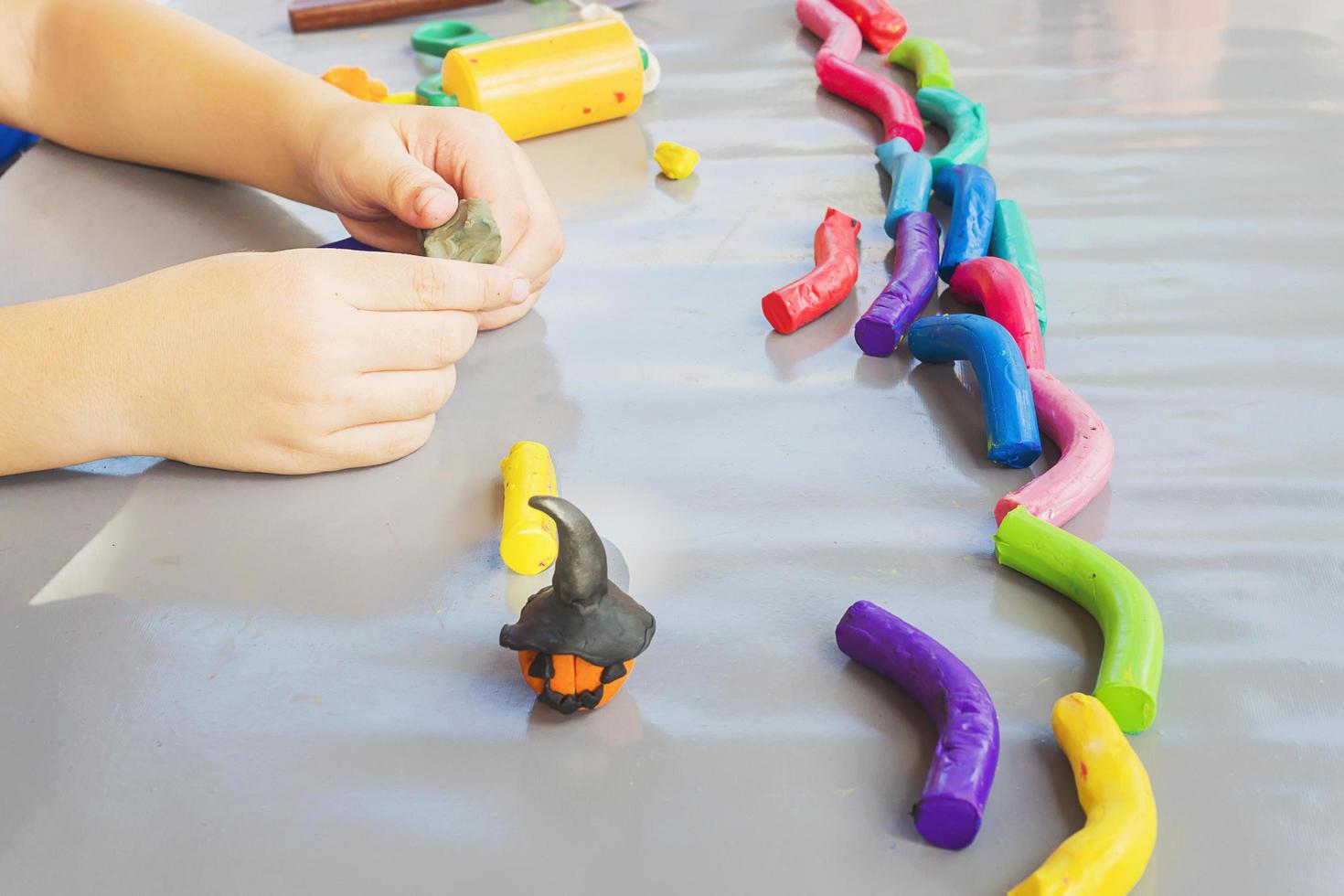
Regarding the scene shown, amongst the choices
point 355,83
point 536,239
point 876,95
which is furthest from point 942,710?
point 355,83

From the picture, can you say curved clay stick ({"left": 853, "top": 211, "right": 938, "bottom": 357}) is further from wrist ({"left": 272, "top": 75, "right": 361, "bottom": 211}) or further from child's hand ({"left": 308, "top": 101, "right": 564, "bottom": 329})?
wrist ({"left": 272, "top": 75, "right": 361, "bottom": 211})

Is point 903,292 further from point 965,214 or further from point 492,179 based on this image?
point 492,179

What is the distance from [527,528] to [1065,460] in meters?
0.30

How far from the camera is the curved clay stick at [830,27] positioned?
1159 millimetres

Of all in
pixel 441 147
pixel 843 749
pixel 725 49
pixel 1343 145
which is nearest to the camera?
pixel 843 749

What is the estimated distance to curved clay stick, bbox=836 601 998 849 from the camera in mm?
460

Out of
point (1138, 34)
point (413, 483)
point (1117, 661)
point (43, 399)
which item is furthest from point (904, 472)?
point (1138, 34)

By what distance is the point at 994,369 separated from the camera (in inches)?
27.5

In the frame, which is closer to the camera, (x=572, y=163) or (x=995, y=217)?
(x=995, y=217)

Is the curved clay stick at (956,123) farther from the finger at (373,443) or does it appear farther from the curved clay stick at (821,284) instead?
the finger at (373,443)

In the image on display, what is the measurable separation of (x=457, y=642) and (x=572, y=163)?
0.58 meters

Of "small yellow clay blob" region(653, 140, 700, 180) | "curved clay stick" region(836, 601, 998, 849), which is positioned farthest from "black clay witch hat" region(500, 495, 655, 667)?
"small yellow clay blob" region(653, 140, 700, 180)

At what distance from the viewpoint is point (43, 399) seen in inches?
25.6

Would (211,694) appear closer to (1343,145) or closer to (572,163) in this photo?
(572,163)
